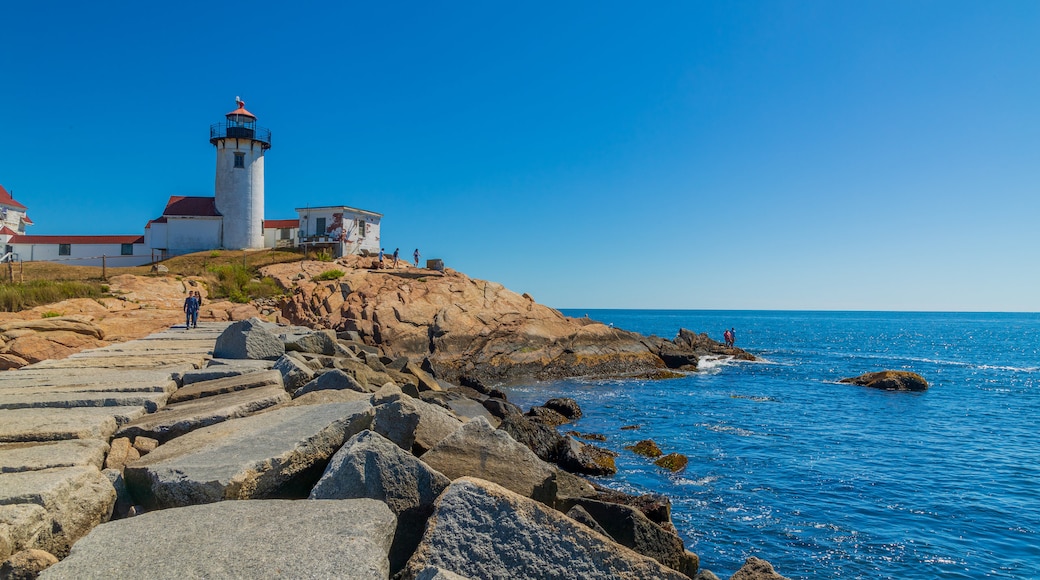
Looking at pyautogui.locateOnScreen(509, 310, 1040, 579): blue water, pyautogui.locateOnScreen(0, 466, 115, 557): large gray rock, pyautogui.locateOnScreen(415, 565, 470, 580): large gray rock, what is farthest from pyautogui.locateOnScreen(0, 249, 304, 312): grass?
pyautogui.locateOnScreen(415, 565, 470, 580): large gray rock

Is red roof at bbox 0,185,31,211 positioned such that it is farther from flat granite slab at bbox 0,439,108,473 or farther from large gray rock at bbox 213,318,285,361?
flat granite slab at bbox 0,439,108,473

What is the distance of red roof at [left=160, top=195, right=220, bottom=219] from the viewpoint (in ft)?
164

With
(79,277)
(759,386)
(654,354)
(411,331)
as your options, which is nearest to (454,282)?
(411,331)

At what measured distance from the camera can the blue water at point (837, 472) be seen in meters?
11.0

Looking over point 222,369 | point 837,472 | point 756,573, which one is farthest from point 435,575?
point 837,472

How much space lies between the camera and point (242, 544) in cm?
406

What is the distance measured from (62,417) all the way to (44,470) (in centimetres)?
204

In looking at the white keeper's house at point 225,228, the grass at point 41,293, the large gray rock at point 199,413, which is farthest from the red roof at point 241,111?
the large gray rock at point 199,413

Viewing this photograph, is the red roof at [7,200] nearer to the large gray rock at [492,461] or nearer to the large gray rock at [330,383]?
the large gray rock at [330,383]

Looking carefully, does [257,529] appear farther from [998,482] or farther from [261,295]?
[261,295]

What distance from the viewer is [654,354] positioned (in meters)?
41.5

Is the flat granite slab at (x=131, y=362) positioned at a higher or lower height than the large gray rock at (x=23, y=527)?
higher

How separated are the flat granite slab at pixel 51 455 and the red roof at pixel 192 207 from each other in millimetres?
49078

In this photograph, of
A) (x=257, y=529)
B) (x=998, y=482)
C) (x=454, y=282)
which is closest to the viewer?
(x=257, y=529)
